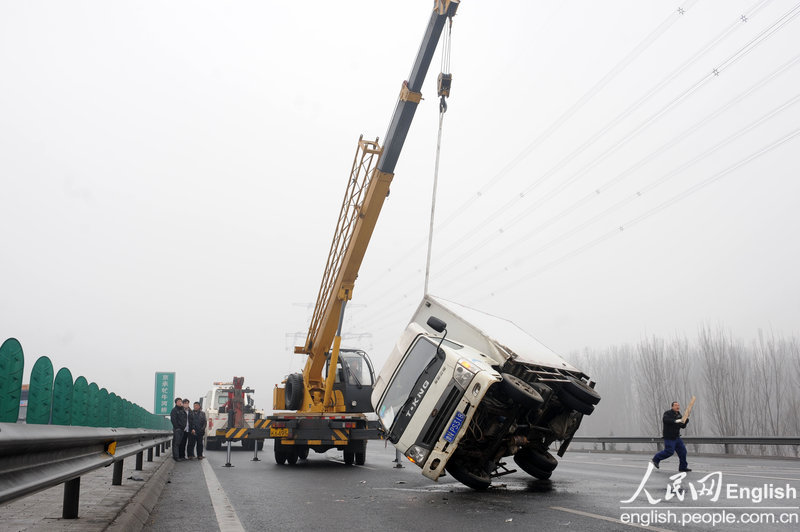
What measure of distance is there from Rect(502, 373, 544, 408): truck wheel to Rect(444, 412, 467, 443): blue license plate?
2.28 feet

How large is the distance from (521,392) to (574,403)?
1.50m

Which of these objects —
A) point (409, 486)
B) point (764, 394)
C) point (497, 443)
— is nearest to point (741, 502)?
point (497, 443)

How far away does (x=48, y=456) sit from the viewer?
3.77 meters

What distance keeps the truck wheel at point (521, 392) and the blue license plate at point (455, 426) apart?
695mm

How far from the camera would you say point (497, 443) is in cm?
889

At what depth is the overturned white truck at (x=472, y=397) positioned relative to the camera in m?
8.41

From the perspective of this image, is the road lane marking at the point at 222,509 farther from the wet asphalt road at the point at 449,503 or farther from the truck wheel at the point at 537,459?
the truck wheel at the point at 537,459

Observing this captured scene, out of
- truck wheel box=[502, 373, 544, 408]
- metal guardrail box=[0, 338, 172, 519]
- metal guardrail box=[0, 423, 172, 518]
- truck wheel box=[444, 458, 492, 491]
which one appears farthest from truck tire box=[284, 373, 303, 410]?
metal guardrail box=[0, 423, 172, 518]

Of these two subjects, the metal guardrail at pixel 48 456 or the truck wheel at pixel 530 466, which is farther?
the truck wheel at pixel 530 466

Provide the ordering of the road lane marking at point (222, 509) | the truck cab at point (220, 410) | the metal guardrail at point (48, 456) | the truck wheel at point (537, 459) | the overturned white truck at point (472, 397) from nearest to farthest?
the metal guardrail at point (48, 456)
the road lane marking at point (222, 509)
the overturned white truck at point (472, 397)
the truck wheel at point (537, 459)
the truck cab at point (220, 410)

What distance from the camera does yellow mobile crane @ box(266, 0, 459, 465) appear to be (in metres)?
14.5

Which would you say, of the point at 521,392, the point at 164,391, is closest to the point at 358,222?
the point at 521,392

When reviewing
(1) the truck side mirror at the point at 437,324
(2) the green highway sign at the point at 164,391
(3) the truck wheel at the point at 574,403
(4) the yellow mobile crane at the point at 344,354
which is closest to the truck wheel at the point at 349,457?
(4) the yellow mobile crane at the point at 344,354

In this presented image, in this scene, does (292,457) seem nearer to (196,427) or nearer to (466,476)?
(196,427)
